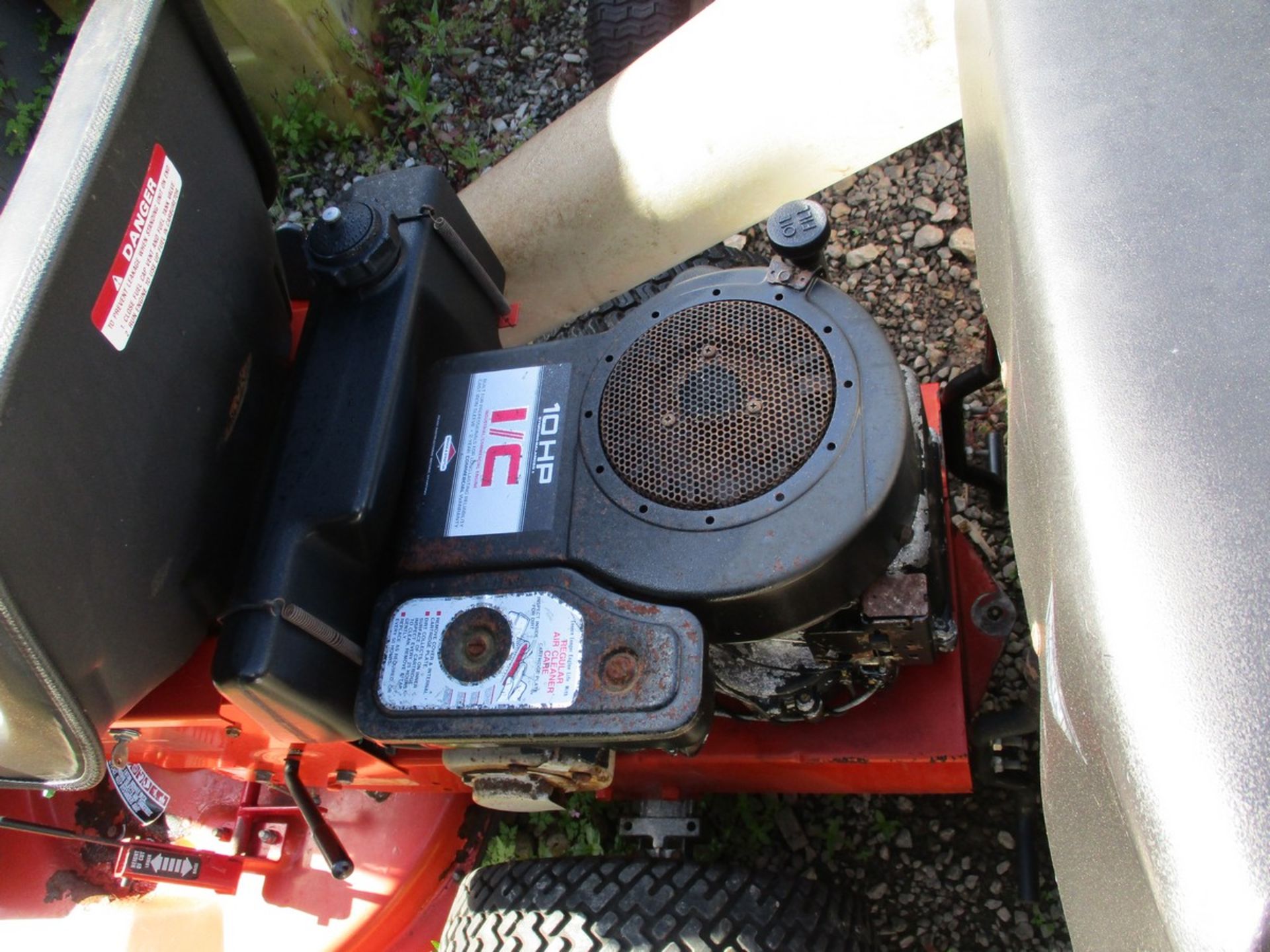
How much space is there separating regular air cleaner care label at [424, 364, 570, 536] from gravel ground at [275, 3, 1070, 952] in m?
0.76

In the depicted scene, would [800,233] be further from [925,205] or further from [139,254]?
[925,205]

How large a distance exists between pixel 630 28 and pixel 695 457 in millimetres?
1719

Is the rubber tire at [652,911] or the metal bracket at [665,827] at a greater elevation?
the metal bracket at [665,827]

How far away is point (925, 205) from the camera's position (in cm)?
258

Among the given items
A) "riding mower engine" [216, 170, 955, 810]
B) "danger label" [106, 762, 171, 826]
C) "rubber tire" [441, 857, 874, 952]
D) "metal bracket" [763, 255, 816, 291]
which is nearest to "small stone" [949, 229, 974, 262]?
"riding mower engine" [216, 170, 955, 810]

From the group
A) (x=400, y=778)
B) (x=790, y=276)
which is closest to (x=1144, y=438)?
(x=790, y=276)

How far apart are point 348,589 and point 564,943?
0.50m

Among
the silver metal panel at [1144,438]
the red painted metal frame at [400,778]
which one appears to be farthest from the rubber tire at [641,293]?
the silver metal panel at [1144,438]

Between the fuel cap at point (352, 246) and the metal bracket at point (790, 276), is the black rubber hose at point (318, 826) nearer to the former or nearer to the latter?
the fuel cap at point (352, 246)

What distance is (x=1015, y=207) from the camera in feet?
3.29

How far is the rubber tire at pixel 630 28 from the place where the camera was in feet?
8.79

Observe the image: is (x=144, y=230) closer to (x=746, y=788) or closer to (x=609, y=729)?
(x=609, y=729)

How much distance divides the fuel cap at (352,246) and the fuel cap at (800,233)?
509 millimetres

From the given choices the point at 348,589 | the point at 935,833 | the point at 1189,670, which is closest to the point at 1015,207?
the point at 1189,670
